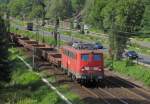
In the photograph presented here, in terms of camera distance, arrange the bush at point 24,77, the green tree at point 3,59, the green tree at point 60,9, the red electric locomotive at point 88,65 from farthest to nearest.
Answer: the green tree at point 60,9, the bush at point 24,77, the green tree at point 3,59, the red electric locomotive at point 88,65

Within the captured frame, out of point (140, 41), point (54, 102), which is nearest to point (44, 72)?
point (54, 102)

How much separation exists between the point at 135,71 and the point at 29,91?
11797 millimetres

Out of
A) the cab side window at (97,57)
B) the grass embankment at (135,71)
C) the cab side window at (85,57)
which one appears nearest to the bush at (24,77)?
the cab side window at (85,57)

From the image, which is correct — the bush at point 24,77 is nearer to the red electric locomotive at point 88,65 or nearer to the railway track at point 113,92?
the railway track at point 113,92

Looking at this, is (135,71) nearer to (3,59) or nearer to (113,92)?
(113,92)

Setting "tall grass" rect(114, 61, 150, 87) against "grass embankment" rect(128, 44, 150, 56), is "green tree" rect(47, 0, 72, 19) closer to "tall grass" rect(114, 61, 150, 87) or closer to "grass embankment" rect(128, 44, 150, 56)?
"grass embankment" rect(128, 44, 150, 56)

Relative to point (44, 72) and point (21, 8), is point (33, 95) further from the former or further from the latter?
point (21, 8)

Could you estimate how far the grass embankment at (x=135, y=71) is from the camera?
4171 centimetres

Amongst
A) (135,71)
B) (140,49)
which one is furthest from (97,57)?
(140,49)

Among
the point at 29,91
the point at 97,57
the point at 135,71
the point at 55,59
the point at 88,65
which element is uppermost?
the point at 97,57

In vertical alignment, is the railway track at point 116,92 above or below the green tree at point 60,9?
below

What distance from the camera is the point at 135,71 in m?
45.1

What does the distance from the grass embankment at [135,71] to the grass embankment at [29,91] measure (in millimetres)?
7779

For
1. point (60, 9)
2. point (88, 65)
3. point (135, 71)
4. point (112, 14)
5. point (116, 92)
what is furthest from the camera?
point (60, 9)
